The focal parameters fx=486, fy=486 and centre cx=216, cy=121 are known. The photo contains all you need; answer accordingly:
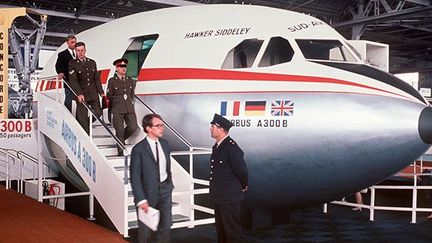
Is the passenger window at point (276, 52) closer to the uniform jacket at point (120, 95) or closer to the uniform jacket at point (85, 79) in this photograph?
the uniform jacket at point (120, 95)

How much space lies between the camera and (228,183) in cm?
674

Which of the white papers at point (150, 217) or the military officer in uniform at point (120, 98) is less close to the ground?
the military officer in uniform at point (120, 98)

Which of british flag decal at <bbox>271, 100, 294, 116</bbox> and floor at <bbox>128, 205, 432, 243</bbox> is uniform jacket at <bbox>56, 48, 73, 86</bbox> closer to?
floor at <bbox>128, 205, 432, 243</bbox>

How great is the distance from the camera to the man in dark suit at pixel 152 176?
602cm

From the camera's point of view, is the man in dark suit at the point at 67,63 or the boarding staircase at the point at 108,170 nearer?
the boarding staircase at the point at 108,170

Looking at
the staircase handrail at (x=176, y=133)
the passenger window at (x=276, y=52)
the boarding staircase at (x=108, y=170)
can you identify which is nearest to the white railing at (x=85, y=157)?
the boarding staircase at (x=108, y=170)

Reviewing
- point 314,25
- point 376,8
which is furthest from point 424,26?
point 314,25

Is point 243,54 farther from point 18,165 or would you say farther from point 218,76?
point 18,165

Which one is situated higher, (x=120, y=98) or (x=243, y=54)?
(x=243, y=54)

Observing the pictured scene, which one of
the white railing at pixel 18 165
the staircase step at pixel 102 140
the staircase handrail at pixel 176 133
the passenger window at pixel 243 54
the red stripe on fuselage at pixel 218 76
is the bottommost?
the white railing at pixel 18 165

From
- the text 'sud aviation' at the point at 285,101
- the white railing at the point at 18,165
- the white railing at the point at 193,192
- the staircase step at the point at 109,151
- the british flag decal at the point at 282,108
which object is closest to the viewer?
the text 'sud aviation' at the point at 285,101

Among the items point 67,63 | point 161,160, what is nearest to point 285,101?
point 161,160

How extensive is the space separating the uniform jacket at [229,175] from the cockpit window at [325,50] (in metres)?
2.59

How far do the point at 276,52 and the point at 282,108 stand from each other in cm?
125
